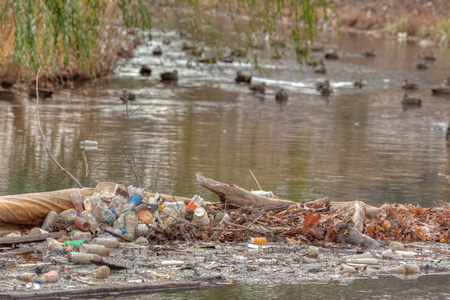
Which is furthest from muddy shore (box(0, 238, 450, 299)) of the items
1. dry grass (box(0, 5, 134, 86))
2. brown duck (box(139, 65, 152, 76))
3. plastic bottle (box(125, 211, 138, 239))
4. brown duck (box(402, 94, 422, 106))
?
A: brown duck (box(139, 65, 152, 76))

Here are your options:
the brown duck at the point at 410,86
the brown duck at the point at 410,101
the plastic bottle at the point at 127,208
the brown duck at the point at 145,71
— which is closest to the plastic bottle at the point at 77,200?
the plastic bottle at the point at 127,208

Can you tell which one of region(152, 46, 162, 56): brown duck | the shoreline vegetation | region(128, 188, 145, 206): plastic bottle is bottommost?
region(128, 188, 145, 206): plastic bottle

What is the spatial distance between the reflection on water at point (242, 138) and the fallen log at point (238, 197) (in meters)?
1.23

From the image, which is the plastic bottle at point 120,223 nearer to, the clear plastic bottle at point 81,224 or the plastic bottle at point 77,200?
the clear plastic bottle at point 81,224

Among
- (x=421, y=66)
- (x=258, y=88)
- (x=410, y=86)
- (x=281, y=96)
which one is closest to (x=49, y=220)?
(x=281, y=96)

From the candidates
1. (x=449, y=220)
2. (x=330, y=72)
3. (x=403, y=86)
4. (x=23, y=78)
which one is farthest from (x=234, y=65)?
(x=449, y=220)

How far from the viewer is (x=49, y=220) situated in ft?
32.3

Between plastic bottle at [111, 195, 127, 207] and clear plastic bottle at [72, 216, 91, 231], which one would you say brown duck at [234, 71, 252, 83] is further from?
clear plastic bottle at [72, 216, 91, 231]

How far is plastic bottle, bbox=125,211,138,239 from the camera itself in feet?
31.3

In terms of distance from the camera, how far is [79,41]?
16516 millimetres

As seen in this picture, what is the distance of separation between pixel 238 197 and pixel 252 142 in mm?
7513

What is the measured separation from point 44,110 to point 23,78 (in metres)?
5.10

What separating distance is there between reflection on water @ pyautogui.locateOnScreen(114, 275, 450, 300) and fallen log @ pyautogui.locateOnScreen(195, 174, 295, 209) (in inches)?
105

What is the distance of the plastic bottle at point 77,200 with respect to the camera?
33.1ft
